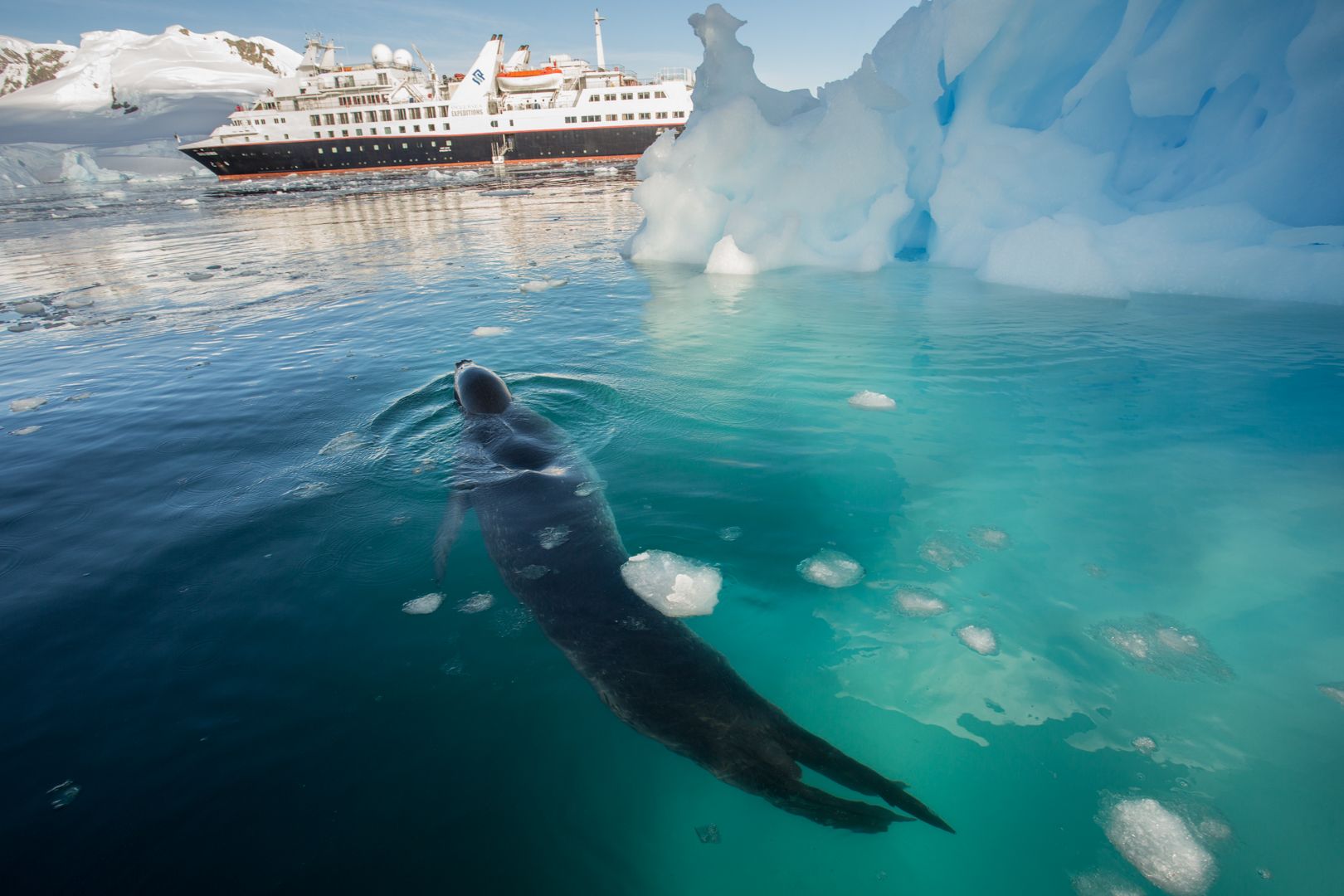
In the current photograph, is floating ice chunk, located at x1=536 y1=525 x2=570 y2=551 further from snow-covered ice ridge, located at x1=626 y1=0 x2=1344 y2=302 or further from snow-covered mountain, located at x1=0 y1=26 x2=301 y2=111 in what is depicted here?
snow-covered mountain, located at x1=0 y1=26 x2=301 y2=111

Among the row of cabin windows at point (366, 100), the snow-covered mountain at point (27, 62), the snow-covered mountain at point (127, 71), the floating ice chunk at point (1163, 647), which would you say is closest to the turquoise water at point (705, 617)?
the floating ice chunk at point (1163, 647)

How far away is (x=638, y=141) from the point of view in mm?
57406

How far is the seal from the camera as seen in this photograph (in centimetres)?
244

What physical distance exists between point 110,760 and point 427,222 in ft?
80.1

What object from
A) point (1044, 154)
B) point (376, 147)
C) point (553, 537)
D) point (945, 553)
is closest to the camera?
point (945, 553)

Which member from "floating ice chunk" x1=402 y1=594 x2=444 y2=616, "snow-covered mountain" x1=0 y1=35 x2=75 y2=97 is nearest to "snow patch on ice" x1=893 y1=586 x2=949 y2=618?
"floating ice chunk" x1=402 y1=594 x2=444 y2=616

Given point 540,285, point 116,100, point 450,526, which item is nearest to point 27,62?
point 116,100

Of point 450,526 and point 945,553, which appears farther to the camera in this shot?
point 450,526

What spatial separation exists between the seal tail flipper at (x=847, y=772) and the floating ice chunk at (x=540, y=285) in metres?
10.6

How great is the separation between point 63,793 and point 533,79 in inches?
2730

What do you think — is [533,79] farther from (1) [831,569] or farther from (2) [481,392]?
(1) [831,569]

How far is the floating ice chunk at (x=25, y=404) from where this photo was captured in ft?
22.0

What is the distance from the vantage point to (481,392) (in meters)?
6.01

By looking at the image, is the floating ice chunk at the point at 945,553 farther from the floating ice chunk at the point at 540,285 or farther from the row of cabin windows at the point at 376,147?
the row of cabin windows at the point at 376,147
